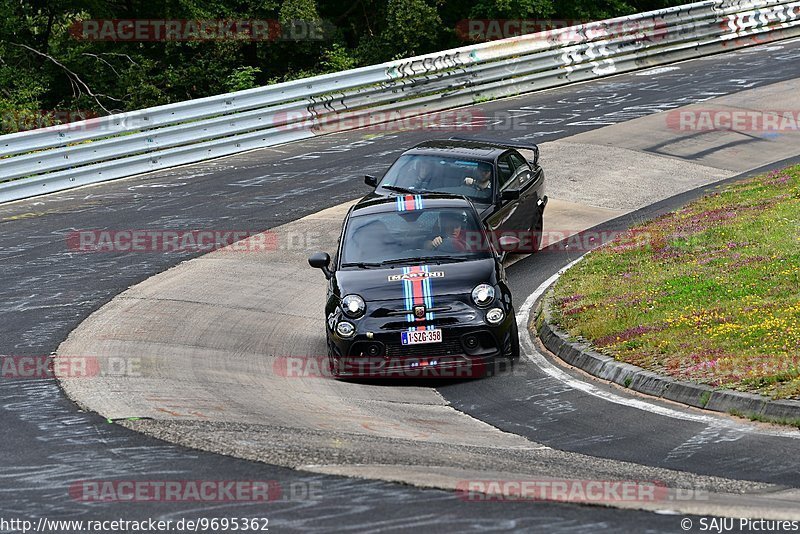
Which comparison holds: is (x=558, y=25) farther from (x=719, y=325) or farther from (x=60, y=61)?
(x=719, y=325)

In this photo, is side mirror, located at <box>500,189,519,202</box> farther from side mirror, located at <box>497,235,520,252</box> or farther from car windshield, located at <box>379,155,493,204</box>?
side mirror, located at <box>497,235,520,252</box>

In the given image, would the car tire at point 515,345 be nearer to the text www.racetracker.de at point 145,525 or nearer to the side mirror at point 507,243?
the side mirror at point 507,243

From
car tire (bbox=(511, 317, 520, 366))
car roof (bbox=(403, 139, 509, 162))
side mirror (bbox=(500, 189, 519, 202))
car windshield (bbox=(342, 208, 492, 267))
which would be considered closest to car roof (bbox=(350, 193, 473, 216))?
car windshield (bbox=(342, 208, 492, 267))

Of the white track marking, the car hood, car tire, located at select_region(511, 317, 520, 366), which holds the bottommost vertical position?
the white track marking

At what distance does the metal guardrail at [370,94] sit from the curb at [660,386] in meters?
10.9

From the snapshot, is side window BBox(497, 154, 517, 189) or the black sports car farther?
side window BBox(497, 154, 517, 189)

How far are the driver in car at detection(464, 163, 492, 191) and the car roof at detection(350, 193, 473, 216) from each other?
7.36ft

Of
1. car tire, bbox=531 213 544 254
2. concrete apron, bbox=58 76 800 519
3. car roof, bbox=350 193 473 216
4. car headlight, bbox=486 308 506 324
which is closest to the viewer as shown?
concrete apron, bbox=58 76 800 519

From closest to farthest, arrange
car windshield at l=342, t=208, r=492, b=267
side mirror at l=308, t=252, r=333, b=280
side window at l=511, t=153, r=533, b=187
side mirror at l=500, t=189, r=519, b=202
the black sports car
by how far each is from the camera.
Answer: car windshield at l=342, t=208, r=492, b=267 → side mirror at l=308, t=252, r=333, b=280 → side mirror at l=500, t=189, r=519, b=202 → the black sports car → side window at l=511, t=153, r=533, b=187

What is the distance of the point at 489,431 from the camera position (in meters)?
9.39

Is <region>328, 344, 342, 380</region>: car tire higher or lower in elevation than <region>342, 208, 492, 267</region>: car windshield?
lower

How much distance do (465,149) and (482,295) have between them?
204 inches

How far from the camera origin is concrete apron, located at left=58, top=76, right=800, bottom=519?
7.61 metres

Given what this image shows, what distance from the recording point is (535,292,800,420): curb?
9.13m
